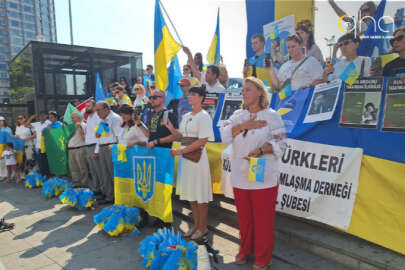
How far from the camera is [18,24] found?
88.8 meters

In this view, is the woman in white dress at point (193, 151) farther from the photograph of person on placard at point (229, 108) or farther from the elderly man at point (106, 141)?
the elderly man at point (106, 141)

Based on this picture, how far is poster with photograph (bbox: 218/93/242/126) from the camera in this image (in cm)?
464

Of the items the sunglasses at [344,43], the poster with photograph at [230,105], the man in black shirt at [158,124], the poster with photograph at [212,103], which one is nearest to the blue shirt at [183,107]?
the poster with photograph at [212,103]

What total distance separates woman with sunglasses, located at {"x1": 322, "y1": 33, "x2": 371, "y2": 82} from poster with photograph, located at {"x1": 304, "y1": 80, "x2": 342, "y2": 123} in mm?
236

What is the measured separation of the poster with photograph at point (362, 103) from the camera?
2924 millimetres

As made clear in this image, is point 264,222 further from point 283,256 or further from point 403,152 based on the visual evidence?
point 403,152

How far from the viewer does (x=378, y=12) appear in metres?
3.45

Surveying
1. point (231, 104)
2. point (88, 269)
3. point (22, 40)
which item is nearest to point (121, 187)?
point (88, 269)

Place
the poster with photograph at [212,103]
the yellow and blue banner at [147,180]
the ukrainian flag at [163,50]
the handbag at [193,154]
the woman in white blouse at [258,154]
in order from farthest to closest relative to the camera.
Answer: the ukrainian flag at [163,50], the poster with photograph at [212,103], the yellow and blue banner at [147,180], the handbag at [193,154], the woman in white blouse at [258,154]

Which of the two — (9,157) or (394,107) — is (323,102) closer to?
(394,107)

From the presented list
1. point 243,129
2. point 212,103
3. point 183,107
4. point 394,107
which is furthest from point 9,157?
point 394,107

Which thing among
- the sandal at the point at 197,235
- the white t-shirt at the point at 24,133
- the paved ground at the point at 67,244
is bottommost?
the paved ground at the point at 67,244

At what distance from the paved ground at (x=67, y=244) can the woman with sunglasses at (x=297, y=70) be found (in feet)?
7.46

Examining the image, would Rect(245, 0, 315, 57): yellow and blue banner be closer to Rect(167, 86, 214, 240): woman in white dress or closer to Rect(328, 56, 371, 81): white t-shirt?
Rect(328, 56, 371, 81): white t-shirt
